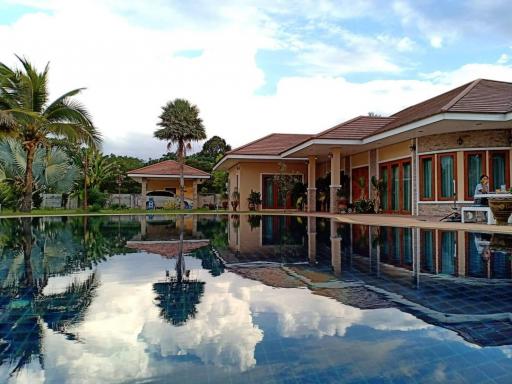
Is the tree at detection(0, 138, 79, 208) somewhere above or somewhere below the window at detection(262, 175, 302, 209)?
above

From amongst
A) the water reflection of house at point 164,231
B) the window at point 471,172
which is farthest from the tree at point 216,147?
the window at point 471,172

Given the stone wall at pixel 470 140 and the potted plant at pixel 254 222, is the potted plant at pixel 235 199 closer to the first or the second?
the potted plant at pixel 254 222

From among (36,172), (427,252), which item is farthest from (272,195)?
(427,252)

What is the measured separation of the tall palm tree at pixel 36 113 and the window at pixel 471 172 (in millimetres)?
16048

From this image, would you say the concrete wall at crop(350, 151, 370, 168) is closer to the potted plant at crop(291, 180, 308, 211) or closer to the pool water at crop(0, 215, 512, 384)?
the potted plant at crop(291, 180, 308, 211)

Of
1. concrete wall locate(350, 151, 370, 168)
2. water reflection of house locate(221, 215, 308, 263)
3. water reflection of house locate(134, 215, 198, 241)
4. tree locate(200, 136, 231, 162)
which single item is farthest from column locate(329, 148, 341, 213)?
tree locate(200, 136, 231, 162)

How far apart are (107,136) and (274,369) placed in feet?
68.9

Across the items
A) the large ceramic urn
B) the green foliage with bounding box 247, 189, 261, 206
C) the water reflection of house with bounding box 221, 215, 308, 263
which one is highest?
the green foliage with bounding box 247, 189, 261, 206

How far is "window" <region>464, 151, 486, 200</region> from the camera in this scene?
1555 cm

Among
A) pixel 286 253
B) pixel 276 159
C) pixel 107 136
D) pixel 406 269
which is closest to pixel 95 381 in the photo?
pixel 406 269

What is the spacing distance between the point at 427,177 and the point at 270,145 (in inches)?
439

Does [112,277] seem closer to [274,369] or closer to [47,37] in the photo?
[274,369]

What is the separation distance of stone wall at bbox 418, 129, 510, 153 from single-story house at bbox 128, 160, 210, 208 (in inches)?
744

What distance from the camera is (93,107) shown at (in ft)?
71.1
